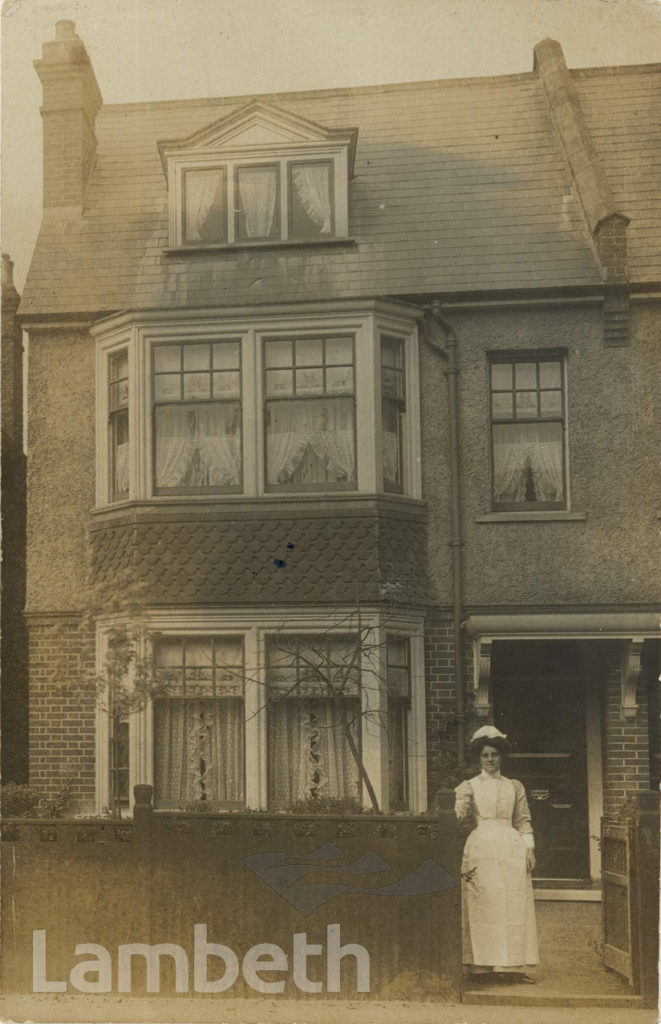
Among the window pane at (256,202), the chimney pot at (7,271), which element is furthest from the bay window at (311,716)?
the chimney pot at (7,271)

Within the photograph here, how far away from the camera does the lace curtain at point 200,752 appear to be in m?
7.09

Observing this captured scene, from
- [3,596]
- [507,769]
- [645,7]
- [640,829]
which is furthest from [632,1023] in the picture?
[645,7]

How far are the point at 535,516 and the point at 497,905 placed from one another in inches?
102

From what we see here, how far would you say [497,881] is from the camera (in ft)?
21.8

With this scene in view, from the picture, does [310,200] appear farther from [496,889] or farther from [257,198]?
[496,889]

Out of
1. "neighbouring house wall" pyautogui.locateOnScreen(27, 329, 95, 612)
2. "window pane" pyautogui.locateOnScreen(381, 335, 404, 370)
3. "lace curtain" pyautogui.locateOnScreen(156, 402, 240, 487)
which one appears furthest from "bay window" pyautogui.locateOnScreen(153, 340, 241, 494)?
"window pane" pyautogui.locateOnScreen(381, 335, 404, 370)

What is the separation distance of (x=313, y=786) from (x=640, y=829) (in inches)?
85.0

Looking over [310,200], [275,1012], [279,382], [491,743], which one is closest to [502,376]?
[279,382]

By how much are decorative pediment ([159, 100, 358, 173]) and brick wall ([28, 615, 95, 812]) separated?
3.60m

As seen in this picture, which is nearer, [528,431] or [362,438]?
[362,438]

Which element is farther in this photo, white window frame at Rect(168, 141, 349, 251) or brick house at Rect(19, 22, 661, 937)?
white window frame at Rect(168, 141, 349, 251)

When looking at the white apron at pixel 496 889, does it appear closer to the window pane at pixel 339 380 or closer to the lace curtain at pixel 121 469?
the window pane at pixel 339 380

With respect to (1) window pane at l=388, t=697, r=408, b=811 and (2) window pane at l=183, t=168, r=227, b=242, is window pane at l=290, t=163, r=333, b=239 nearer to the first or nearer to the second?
(2) window pane at l=183, t=168, r=227, b=242

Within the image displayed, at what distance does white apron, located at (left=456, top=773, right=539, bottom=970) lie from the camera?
6590mm
